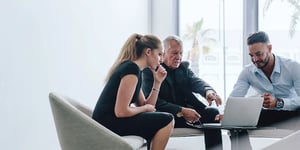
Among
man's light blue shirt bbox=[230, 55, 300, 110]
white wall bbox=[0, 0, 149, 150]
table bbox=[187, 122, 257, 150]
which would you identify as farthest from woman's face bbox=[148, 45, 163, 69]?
man's light blue shirt bbox=[230, 55, 300, 110]

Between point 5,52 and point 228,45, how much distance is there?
304 centimetres

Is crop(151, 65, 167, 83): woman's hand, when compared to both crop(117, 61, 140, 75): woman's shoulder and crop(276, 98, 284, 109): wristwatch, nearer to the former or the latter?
crop(117, 61, 140, 75): woman's shoulder

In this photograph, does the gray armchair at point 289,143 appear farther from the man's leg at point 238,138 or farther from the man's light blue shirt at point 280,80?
the man's light blue shirt at point 280,80

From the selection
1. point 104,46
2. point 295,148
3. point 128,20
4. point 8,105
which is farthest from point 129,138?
point 128,20

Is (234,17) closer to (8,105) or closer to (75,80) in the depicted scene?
(75,80)

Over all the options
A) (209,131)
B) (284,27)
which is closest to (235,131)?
(209,131)

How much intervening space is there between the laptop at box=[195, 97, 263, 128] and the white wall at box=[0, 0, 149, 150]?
118 centimetres

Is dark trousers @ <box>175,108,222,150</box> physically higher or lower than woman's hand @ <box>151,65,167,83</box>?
lower

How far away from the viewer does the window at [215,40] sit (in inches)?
193

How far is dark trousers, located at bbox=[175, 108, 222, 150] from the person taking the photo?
2785 mm

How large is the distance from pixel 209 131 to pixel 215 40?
7.84ft

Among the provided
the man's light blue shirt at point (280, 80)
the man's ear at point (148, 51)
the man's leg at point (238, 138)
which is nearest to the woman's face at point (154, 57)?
the man's ear at point (148, 51)

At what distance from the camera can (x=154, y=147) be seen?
7.65 ft

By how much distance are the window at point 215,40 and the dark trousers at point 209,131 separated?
185cm
